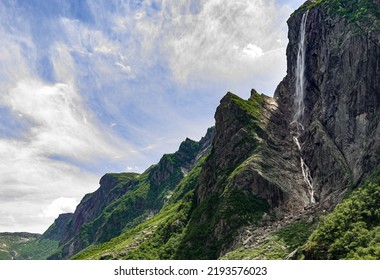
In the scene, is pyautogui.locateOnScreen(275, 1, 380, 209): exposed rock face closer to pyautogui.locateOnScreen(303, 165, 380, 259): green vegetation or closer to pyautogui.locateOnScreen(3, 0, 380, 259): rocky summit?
pyautogui.locateOnScreen(3, 0, 380, 259): rocky summit

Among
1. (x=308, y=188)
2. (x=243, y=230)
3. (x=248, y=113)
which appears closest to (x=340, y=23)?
(x=248, y=113)

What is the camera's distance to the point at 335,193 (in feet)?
440

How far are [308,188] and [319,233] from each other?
57.7 meters

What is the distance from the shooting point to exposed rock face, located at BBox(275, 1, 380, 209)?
135 meters

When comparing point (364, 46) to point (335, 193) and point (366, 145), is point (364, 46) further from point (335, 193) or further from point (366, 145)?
point (335, 193)

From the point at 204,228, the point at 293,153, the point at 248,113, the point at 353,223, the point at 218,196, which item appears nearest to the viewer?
the point at 353,223

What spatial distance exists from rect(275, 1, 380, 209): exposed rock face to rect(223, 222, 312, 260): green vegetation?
16.6 metres

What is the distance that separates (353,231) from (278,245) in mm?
29261

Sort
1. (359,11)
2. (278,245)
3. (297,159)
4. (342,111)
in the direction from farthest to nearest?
(359,11) → (297,159) → (342,111) → (278,245)

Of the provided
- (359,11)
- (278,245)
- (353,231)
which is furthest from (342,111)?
(353,231)

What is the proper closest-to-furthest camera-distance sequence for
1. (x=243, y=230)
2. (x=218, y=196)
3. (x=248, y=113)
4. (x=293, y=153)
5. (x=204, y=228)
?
(x=243, y=230) → (x=204, y=228) → (x=218, y=196) → (x=293, y=153) → (x=248, y=113)

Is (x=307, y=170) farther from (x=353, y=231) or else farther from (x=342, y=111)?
(x=353, y=231)

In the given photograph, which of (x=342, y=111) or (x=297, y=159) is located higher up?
(x=342, y=111)

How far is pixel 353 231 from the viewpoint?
8869cm
